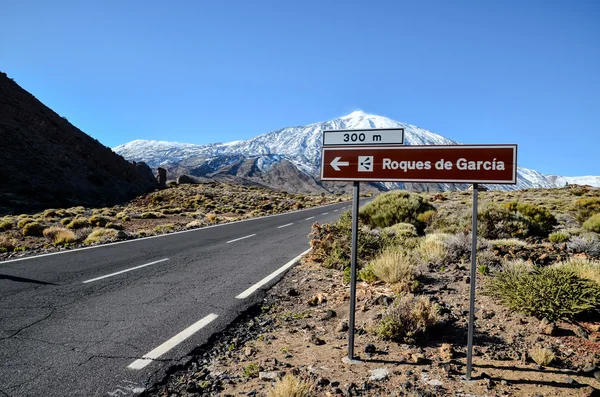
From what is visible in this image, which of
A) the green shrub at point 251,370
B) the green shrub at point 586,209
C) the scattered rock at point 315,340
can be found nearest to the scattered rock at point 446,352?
the scattered rock at point 315,340

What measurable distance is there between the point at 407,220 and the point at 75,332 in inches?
456

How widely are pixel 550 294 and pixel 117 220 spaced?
72.0ft

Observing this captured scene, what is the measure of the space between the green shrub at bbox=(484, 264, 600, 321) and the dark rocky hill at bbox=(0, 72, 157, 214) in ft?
94.2

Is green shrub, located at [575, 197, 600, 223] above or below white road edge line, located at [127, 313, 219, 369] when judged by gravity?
above

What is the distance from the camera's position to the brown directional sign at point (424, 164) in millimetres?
3285

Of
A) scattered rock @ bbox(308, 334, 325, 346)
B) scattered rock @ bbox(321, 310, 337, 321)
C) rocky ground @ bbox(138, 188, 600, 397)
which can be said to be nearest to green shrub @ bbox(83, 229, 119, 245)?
rocky ground @ bbox(138, 188, 600, 397)

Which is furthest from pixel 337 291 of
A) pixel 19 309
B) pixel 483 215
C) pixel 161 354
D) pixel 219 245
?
pixel 483 215

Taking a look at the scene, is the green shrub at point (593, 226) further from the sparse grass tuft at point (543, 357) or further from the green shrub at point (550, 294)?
the sparse grass tuft at point (543, 357)

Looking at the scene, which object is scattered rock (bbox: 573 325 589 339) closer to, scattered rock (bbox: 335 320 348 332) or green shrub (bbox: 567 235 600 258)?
scattered rock (bbox: 335 320 348 332)

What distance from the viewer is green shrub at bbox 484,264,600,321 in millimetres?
4438

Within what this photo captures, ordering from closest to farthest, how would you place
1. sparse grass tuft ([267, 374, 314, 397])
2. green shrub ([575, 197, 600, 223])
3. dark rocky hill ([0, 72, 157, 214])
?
sparse grass tuft ([267, 374, 314, 397]) → green shrub ([575, 197, 600, 223]) → dark rocky hill ([0, 72, 157, 214])

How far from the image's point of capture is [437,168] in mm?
3510

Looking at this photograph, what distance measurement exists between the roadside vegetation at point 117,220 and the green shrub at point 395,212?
8342 mm

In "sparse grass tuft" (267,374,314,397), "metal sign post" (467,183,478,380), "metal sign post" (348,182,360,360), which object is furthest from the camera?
"metal sign post" (348,182,360,360)
